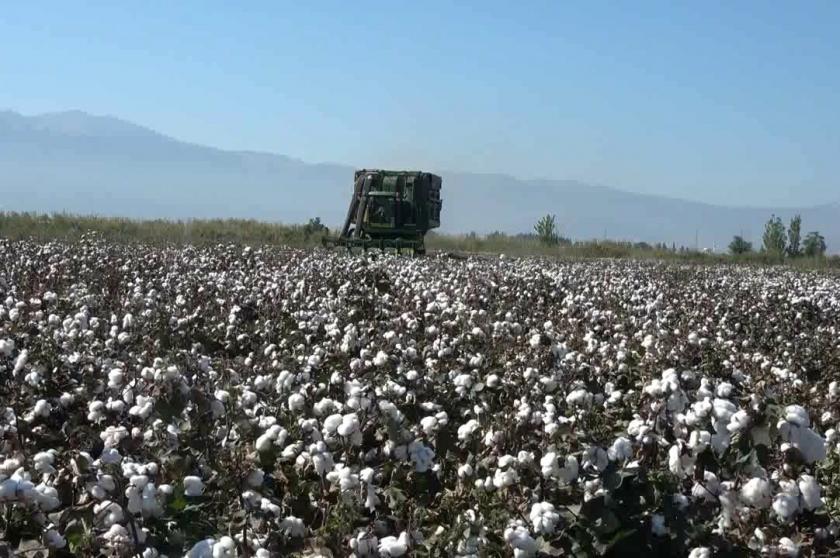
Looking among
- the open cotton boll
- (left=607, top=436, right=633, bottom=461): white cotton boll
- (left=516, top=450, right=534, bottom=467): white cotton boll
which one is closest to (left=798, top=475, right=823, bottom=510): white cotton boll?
(left=607, top=436, right=633, bottom=461): white cotton boll

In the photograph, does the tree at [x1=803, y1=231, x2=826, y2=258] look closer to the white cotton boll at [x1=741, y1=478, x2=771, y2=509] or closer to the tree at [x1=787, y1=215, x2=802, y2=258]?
the tree at [x1=787, y1=215, x2=802, y2=258]

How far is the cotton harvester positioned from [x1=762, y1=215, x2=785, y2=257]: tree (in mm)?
16532

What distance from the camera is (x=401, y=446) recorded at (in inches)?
159

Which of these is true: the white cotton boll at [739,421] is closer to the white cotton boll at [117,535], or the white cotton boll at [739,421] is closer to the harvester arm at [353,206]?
the white cotton boll at [117,535]

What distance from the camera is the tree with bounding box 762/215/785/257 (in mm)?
39291

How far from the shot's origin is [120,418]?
4.48 meters

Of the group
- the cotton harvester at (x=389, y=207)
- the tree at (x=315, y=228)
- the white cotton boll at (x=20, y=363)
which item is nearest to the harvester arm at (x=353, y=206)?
the cotton harvester at (x=389, y=207)

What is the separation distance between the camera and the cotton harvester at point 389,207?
Answer: 26.5 meters

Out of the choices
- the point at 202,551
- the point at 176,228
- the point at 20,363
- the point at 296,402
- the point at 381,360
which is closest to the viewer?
the point at 202,551

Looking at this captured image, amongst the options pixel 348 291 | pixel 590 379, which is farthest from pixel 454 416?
pixel 348 291

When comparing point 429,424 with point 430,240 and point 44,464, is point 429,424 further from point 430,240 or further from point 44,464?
point 430,240

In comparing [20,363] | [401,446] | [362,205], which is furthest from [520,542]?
[362,205]

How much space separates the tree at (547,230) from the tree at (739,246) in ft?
21.9

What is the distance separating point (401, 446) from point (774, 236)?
39.3 m
